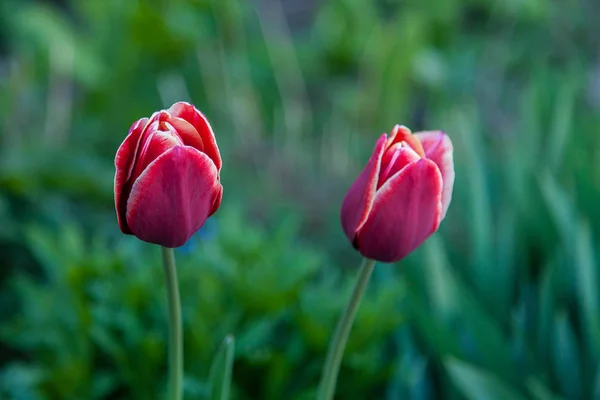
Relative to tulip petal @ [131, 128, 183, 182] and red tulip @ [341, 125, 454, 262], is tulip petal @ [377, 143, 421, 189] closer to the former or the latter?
red tulip @ [341, 125, 454, 262]

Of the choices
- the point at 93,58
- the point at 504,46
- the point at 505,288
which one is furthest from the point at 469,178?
the point at 504,46

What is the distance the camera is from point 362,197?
584 mm

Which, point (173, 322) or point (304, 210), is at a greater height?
point (173, 322)

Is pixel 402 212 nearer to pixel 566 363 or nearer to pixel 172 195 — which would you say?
pixel 172 195

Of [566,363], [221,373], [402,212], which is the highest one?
[402,212]

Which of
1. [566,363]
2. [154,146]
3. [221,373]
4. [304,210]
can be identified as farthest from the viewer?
[304,210]

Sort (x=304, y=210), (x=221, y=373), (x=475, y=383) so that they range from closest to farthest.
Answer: (x=221, y=373) → (x=475, y=383) → (x=304, y=210)

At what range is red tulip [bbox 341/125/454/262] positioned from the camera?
1.88 ft

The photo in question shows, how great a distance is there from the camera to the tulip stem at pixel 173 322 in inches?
22.8

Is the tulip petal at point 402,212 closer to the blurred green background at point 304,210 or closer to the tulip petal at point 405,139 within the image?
the tulip petal at point 405,139

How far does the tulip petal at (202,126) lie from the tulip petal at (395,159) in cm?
13

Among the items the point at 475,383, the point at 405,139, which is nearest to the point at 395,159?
the point at 405,139

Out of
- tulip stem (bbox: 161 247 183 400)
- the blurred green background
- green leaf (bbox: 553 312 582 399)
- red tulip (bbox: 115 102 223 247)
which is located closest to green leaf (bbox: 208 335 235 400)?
tulip stem (bbox: 161 247 183 400)

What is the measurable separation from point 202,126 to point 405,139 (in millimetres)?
157
